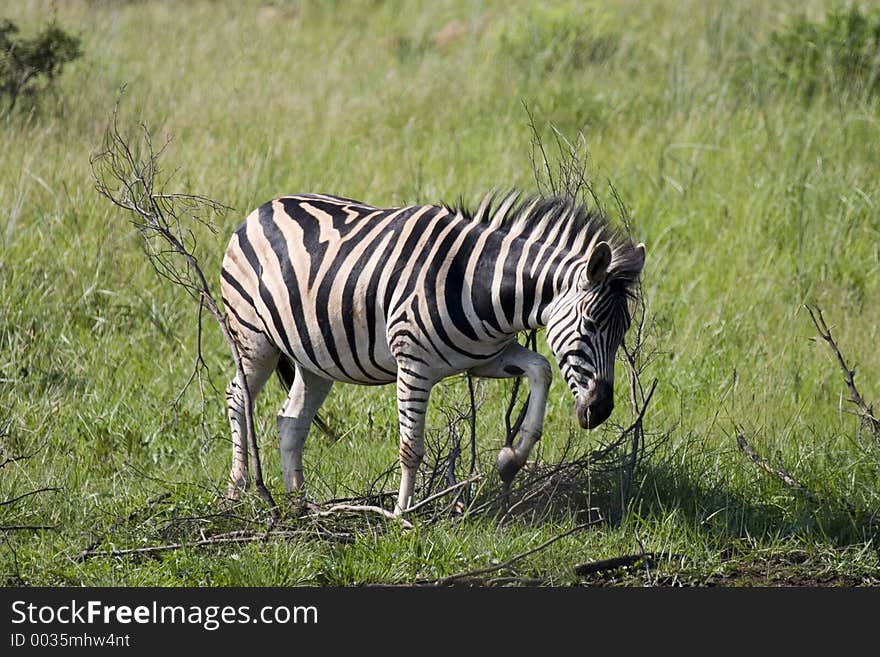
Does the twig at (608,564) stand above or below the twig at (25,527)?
below

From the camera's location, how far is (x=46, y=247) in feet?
28.3

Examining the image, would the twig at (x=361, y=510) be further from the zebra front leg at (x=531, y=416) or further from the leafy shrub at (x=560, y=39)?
the leafy shrub at (x=560, y=39)

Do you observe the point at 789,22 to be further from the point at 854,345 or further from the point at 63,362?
the point at 63,362

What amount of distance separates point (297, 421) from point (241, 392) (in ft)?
1.02

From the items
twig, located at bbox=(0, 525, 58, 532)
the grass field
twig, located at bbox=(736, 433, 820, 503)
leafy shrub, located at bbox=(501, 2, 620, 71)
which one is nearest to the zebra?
the grass field

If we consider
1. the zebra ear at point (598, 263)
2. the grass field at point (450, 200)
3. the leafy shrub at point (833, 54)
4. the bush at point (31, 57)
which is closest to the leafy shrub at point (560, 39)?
the grass field at point (450, 200)

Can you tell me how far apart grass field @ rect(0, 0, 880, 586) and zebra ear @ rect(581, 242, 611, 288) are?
132 centimetres

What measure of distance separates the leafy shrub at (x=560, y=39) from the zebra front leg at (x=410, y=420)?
7209 millimetres

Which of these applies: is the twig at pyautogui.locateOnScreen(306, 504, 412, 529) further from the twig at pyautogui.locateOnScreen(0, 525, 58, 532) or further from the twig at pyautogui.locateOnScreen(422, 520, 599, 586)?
the twig at pyautogui.locateOnScreen(0, 525, 58, 532)

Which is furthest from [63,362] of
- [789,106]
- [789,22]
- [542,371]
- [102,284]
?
[789,22]

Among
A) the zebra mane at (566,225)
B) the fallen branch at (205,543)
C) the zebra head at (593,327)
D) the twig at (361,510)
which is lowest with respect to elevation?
the fallen branch at (205,543)

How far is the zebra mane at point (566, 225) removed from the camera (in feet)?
17.1

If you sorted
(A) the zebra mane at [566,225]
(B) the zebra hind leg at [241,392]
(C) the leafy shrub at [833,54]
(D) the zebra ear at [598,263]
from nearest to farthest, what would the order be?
(D) the zebra ear at [598,263] → (A) the zebra mane at [566,225] → (B) the zebra hind leg at [241,392] → (C) the leafy shrub at [833,54]

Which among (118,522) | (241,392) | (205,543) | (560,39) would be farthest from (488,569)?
(560,39)
